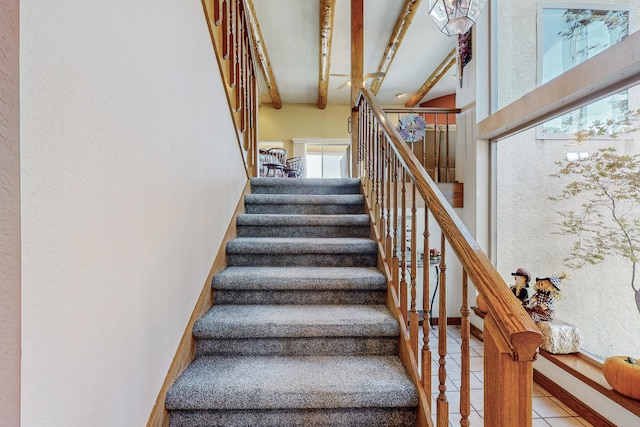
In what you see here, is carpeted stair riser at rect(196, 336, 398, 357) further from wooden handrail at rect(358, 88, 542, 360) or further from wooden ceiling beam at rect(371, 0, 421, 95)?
wooden ceiling beam at rect(371, 0, 421, 95)

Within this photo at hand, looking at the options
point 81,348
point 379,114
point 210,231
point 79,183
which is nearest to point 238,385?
point 81,348

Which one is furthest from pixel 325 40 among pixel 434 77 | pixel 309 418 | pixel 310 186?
pixel 309 418

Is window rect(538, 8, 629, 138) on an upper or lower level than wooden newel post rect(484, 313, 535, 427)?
upper

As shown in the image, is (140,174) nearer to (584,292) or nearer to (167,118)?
(167,118)

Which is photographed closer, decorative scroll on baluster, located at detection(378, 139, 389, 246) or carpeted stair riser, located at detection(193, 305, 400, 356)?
carpeted stair riser, located at detection(193, 305, 400, 356)

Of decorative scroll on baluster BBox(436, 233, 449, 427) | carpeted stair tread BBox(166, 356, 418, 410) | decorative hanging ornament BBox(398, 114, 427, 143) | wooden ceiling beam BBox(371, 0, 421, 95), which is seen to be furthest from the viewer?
wooden ceiling beam BBox(371, 0, 421, 95)

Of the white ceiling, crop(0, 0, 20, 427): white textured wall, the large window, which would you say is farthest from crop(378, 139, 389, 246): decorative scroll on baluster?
the white ceiling

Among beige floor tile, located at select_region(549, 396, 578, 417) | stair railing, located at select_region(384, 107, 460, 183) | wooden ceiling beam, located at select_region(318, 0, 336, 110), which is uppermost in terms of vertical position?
wooden ceiling beam, located at select_region(318, 0, 336, 110)

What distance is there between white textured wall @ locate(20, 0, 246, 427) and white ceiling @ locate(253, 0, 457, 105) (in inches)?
141

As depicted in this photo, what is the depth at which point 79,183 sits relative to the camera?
81 centimetres

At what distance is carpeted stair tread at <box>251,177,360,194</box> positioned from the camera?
292cm

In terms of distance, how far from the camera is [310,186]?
2963 mm

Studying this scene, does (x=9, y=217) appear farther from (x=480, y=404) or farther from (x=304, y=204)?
(x=480, y=404)

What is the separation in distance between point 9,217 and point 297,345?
128cm
